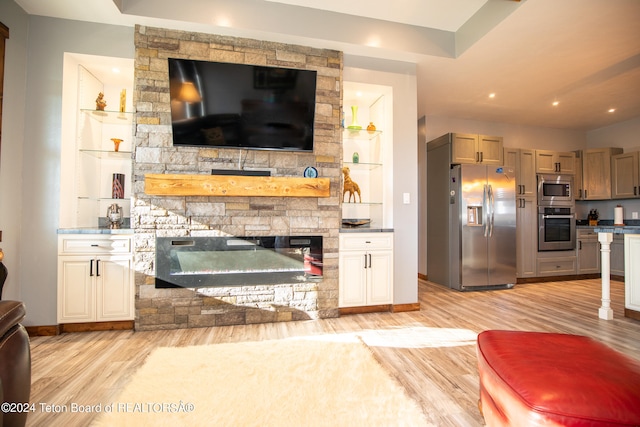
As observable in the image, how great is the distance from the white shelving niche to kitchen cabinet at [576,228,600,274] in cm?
438

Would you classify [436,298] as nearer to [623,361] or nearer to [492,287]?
[492,287]

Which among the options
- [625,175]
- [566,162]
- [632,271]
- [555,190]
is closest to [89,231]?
[632,271]

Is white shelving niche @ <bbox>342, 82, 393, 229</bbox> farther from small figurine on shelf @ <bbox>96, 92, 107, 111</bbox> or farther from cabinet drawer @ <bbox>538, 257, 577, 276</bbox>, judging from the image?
cabinet drawer @ <bbox>538, 257, 577, 276</bbox>

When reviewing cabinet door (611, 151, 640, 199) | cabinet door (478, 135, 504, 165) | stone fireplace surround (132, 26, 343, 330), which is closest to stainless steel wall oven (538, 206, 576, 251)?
cabinet door (611, 151, 640, 199)

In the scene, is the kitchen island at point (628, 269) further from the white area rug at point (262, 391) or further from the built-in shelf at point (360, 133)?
the white area rug at point (262, 391)

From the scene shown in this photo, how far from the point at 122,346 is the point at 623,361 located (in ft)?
10.1

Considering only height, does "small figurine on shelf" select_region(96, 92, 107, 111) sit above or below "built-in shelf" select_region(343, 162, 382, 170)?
above

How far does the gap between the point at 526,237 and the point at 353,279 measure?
12.1ft

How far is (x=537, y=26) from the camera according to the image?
262cm

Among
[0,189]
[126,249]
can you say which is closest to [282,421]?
[126,249]

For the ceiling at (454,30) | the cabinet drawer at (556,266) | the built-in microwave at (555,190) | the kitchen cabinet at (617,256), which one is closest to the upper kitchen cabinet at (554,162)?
the built-in microwave at (555,190)

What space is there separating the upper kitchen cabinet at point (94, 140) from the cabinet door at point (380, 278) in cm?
266

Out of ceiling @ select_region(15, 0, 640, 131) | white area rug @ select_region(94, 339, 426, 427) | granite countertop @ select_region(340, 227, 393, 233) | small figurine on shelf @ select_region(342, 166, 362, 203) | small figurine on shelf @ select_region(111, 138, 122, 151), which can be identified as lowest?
white area rug @ select_region(94, 339, 426, 427)

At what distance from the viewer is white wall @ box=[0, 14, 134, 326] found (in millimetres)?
2422
